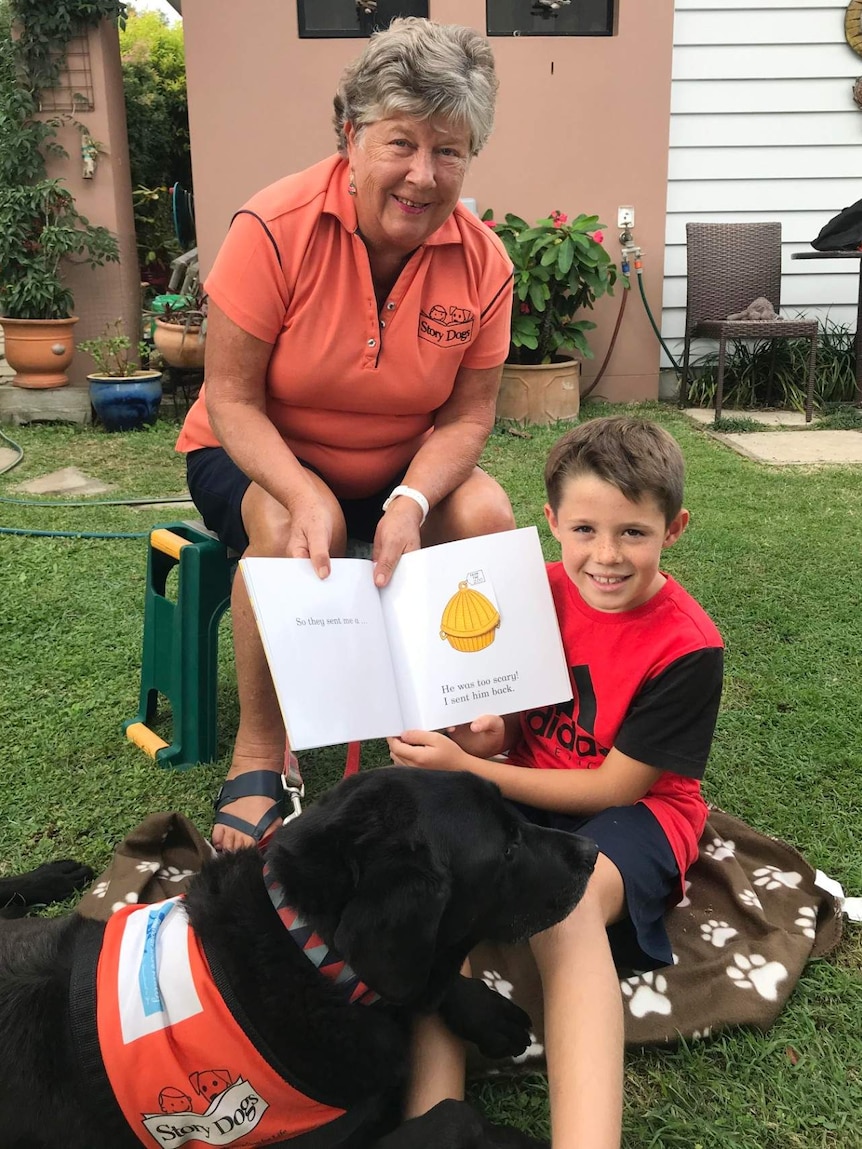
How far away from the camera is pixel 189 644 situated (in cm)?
257

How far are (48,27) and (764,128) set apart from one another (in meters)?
5.15

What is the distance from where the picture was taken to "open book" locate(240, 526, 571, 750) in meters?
1.90

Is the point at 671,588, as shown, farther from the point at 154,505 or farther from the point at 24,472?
the point at 24,472

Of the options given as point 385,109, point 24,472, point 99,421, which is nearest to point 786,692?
point 385,109

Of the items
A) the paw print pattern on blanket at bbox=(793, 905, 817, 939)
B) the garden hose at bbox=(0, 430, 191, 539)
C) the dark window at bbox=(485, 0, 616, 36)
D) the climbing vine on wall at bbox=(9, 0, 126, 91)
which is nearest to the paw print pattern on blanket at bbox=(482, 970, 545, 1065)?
the paw print pattern on blanket at bbox=(793, 905, 817, 939)

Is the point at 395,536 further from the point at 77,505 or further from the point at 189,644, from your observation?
the point at 77,505

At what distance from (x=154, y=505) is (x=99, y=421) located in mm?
2211

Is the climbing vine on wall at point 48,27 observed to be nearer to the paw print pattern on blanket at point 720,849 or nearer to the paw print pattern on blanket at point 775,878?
the paw print pattern on blanket at point 720,849

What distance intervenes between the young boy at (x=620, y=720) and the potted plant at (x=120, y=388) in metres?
5.24

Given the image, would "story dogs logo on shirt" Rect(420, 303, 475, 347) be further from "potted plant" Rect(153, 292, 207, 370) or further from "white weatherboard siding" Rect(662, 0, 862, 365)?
"white weatherboard siding" Rect(662, 0, 862, 365)

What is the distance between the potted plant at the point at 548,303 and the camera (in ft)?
21.2

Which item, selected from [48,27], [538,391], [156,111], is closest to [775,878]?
[538,391]

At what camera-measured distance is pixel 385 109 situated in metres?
2.07

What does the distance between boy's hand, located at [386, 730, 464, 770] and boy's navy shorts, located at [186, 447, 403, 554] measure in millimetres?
835
